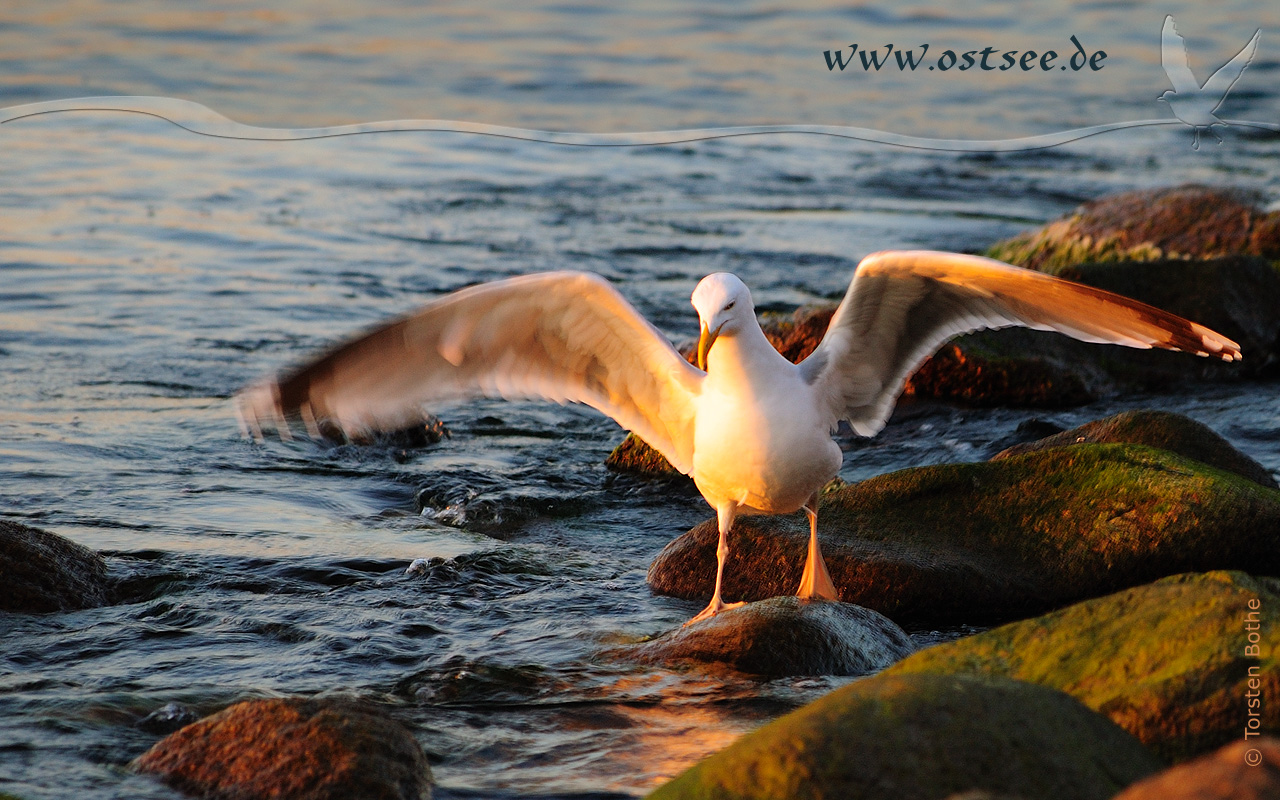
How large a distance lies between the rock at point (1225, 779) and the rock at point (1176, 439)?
13.1 feet

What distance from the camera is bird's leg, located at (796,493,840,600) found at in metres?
5.78

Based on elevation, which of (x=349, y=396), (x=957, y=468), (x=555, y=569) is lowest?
(x=555, y=569)

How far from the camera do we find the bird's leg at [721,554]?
564 cm

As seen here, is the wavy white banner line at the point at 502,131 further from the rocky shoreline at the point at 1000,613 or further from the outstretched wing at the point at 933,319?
the outstretched wing at the point at 933,319

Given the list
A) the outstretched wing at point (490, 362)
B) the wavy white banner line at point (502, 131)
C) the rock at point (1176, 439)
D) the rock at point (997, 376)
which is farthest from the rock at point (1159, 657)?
the wavy white banner line at point (502, 131)

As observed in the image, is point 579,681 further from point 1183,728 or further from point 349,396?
point 1183,728

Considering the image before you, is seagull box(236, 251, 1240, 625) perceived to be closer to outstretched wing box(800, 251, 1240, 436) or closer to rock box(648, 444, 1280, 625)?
outstretched wing box(800, 251, 1240, 436)

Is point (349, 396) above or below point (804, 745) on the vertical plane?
above

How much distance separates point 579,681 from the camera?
5.32 m

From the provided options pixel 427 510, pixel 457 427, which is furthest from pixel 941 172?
pixel 427 510

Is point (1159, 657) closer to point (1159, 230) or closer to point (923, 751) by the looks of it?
point (923, 751)

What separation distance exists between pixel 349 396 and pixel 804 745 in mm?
2800

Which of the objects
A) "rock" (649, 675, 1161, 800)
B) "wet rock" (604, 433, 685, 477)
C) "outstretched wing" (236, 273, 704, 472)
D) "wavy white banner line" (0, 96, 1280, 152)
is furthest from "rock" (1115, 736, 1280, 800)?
"wavy white banner line" (0, 96, 1280, 152)

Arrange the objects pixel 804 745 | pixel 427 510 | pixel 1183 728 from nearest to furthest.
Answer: pixel 804 745, pixel 1183 728, pixel 427 510
